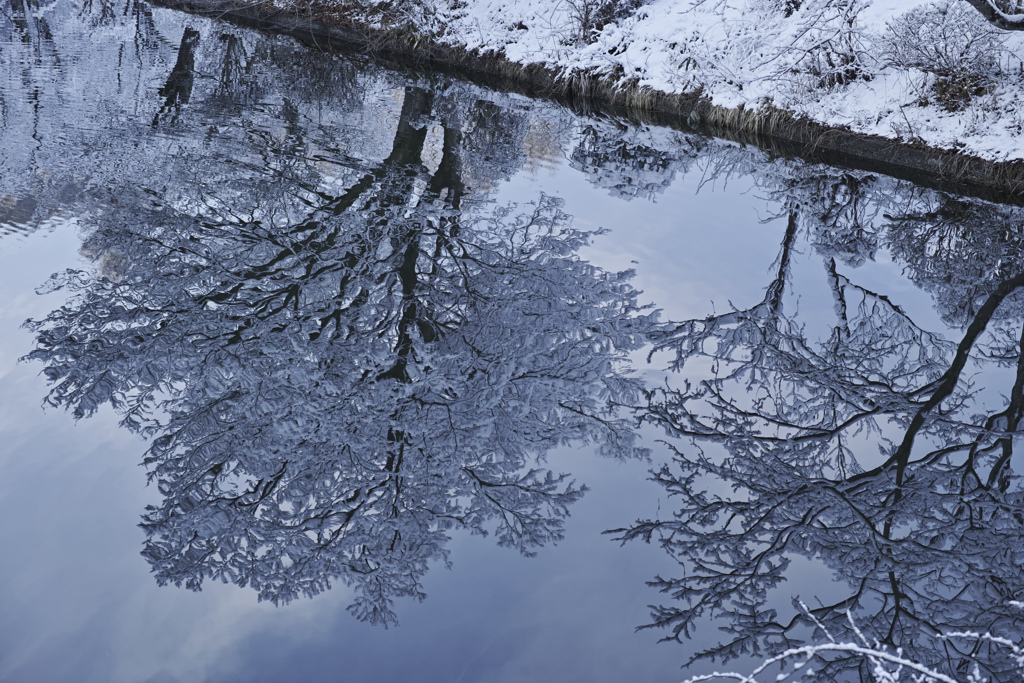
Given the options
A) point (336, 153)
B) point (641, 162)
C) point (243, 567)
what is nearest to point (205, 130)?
point (336, 153)

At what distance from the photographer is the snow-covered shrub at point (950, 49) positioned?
955cm

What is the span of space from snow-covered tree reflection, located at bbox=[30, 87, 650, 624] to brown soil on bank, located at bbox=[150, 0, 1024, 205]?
5.32m

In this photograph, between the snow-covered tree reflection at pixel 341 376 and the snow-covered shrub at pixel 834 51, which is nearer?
the snow-covered tree reflection at pixel 341 376

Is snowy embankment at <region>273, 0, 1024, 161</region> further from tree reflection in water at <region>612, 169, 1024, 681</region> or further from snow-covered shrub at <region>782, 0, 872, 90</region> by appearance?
tree reflection in water at <region>612, 169, 1024, 681</region>

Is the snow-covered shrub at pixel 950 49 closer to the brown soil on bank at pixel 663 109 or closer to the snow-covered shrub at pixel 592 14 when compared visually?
the brown soil on bank at pixel 663 109

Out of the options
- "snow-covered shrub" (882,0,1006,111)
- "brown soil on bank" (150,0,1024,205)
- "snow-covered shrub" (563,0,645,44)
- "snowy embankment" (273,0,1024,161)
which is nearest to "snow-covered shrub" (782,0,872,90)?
"snowy embankment" (273,0,1024,161)

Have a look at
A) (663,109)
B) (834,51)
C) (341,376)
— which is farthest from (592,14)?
(341,376)

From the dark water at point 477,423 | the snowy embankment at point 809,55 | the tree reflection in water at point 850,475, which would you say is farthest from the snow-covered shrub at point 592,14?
the tree reflection in water at point 850,475

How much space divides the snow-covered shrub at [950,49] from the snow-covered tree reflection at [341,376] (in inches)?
249

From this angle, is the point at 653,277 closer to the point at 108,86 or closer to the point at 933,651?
the point at 933,651

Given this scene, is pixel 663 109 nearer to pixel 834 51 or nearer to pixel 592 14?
pixel 834 51

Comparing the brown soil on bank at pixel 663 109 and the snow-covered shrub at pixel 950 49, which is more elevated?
the snow-covered shrub at pixel 950 49

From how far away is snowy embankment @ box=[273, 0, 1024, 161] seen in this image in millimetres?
9477

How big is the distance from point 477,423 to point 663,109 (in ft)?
30.4
